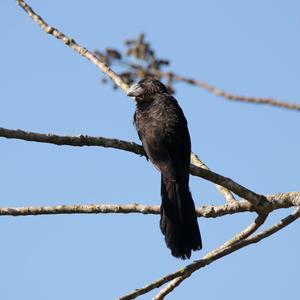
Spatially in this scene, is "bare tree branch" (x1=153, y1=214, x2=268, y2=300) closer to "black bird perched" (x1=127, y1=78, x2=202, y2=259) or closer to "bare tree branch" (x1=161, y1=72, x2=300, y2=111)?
"black bird perched" (x1=127, y1=78, x2=202, y2=259)

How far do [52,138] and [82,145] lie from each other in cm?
20

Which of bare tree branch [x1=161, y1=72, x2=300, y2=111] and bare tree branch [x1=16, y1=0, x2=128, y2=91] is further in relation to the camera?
bare tree branch [x1=16, y1=0, x2=128, y2=91]

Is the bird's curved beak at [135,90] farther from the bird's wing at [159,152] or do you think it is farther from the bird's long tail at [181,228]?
the bird's long tail at [181,228]

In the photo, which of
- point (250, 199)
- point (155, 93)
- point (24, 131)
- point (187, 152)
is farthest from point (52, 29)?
point (250, 199)

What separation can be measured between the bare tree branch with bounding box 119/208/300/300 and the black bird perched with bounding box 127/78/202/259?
71 cm

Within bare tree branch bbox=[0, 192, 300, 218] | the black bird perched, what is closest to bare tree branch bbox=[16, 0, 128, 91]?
the black bird perched

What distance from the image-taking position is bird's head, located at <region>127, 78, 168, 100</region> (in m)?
6.27

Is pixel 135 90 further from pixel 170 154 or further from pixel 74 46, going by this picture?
pixel 170 154

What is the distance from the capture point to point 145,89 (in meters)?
6.46

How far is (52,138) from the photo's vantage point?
4023mm

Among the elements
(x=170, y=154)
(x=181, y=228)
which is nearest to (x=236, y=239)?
(x=181, y=228)

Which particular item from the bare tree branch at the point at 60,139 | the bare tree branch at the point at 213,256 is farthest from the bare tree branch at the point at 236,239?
the bare tree branch at the point at 60,139

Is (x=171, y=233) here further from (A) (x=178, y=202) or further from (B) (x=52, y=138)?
(B) (x=52, y=138)

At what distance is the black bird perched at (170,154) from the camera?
4.80m
